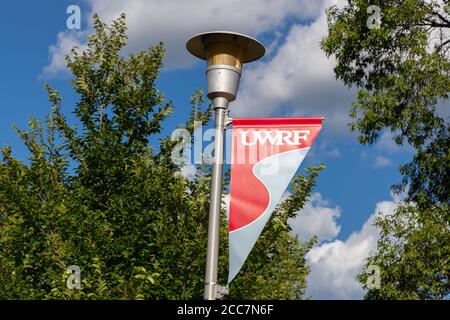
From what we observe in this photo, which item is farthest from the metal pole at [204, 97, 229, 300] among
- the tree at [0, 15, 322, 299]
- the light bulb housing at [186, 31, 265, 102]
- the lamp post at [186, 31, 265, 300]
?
the tree at [0, 15, 322, 299]

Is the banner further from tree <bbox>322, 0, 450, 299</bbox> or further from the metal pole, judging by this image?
tree <bbox>322, 0, 450, 299</bbox>

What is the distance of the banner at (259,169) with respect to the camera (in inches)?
248

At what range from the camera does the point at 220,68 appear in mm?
6836

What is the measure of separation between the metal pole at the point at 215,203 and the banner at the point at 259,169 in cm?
14

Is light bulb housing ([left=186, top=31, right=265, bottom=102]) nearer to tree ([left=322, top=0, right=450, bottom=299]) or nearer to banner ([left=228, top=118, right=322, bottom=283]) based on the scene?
banner ([left=228, top=118, right=322, bottom=283])

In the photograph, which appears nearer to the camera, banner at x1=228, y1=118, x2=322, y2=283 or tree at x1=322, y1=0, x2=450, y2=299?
banner at x1=228, y1=118, x2=322, y2=283

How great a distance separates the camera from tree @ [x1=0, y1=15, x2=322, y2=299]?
373 inches

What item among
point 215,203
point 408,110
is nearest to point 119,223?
point 215,203

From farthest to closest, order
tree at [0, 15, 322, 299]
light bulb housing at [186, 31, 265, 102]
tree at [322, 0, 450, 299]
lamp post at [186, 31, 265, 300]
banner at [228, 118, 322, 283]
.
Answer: tree at [322, 0, 450, 299], tree at [0, 15, 322, 299], light bulb housing at [186, 31, 265, 102], lamp post at [186, 31, 265, 300], banner at [228, 118, 322, 283]

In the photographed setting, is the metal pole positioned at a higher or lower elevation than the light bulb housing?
lower

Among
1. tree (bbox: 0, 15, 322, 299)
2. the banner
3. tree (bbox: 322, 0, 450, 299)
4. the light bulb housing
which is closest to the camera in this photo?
the banner

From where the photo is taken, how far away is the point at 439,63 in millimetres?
18516
